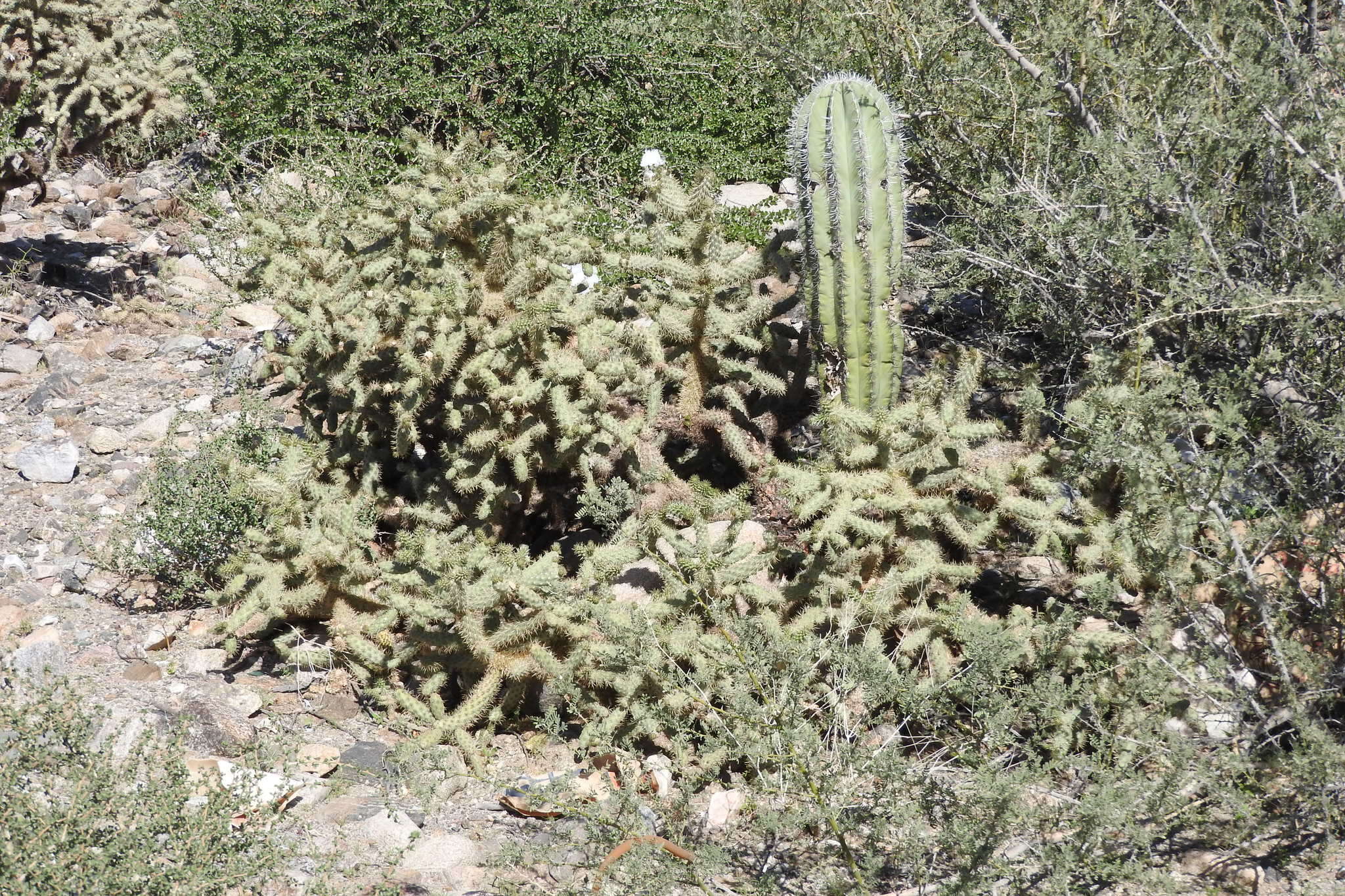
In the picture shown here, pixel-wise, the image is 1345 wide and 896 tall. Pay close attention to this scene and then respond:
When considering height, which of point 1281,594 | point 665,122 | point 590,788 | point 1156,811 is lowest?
point 590,788

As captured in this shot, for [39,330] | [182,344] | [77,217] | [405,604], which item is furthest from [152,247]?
[405,604]

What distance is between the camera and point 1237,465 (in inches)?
122

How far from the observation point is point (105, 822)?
2920 mm

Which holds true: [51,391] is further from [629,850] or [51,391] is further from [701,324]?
[629,850]

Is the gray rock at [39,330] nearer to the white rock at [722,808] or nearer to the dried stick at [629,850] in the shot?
the white rock at [722,808]

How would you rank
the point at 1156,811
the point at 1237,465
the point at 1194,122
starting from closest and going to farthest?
the point at 1156,811 → the point at 1237,465 → the point at 1194,122

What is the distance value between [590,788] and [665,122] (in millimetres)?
5069

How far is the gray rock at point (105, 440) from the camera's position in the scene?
5.20 meters

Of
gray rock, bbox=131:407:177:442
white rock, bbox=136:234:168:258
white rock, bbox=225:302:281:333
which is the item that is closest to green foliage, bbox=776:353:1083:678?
gray rock, bbox=131:407:177:442

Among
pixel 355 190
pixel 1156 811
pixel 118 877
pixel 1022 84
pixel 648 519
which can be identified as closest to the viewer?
pixel 118 877

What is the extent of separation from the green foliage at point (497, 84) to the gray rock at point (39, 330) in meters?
1.62

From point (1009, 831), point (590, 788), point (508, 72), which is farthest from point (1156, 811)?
point (508, 72)

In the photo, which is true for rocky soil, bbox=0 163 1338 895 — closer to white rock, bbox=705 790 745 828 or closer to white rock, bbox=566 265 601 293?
white rock, bbox=705 790 745 828

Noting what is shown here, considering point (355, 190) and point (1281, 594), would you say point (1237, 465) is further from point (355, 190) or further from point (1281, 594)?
point (355, 190)
